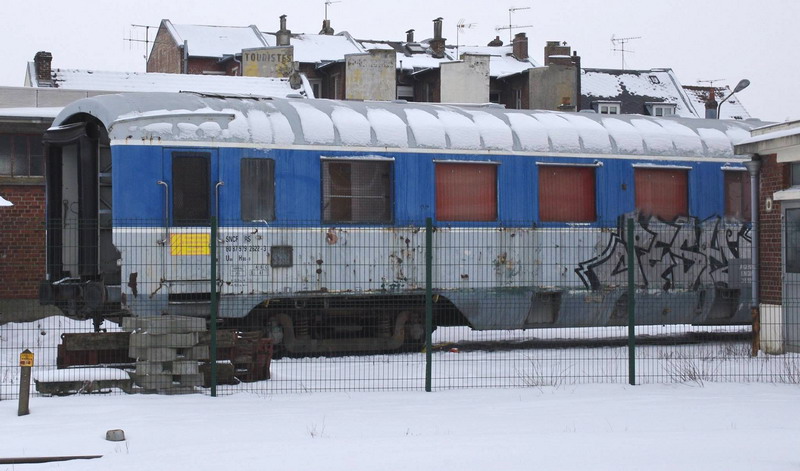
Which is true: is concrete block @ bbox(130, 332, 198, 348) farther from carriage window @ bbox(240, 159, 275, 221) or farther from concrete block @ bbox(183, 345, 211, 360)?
carriage window @ bbox(240, 159, 275, 221)

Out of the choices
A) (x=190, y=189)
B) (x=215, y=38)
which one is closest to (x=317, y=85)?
(x=215, y=38)

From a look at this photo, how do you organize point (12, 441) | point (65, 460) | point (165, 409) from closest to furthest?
point (65, 460) → point (12, 441) → point (165, 409)

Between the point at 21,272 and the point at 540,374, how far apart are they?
10747mm

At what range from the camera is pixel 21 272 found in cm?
1948

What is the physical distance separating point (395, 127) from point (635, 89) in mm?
33518

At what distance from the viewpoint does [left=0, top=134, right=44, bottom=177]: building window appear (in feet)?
64.3

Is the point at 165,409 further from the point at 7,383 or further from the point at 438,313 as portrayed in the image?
the point at 438,313

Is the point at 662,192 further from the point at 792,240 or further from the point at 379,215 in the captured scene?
the point at 379,215

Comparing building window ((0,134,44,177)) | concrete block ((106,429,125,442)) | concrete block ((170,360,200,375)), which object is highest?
building window ((0,134,44,177))

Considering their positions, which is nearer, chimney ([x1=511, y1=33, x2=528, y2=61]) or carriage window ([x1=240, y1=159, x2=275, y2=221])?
carriage window ([x1=240, y1=159, x2=275, y2=221])

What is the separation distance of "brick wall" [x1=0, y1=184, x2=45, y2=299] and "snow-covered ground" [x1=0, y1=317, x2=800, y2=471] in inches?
211

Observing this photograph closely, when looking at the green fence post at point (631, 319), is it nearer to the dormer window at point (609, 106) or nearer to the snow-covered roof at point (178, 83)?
the snow-covered roof at point (178, 83)

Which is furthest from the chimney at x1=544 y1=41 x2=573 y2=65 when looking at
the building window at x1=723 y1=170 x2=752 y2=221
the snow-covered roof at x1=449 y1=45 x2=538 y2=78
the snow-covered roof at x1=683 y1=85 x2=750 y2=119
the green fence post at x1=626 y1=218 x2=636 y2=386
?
the green fence post at x1=626 y1=218 x2=636 y2=386

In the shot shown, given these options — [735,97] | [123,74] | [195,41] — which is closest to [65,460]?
[123,74]
